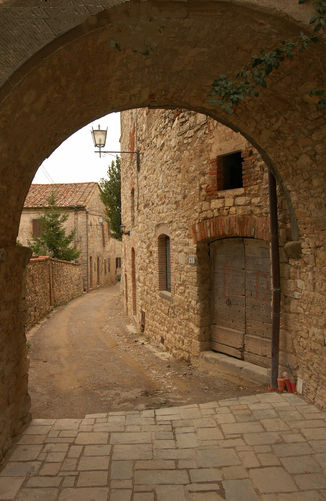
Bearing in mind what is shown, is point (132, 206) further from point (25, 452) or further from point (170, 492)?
point (170, 492)

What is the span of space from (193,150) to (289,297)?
10.1ft

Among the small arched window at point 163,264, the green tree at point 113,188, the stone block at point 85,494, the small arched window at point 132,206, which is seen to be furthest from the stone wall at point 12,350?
the green tree at point 113,188

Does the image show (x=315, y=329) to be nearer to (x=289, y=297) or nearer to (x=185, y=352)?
(x=289, y=297)

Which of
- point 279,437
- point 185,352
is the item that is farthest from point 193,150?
point 279,437

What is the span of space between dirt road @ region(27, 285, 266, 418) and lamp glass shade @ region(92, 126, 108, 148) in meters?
4.92

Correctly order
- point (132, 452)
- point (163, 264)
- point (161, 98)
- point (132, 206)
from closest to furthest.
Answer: point (132, 452) < point (161, 98) < point (163, 264) < point (132, 206)

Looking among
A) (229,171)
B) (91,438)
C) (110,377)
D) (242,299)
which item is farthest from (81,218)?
(91,438)

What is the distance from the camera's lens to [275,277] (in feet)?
14.8

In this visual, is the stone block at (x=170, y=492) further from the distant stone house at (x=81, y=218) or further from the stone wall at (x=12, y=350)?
the distant stone house at (x=81, y=218)

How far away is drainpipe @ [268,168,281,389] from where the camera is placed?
4449 millimetres

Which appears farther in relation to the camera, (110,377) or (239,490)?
(110,377)

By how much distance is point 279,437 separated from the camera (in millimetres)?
3240

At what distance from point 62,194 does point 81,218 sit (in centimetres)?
246

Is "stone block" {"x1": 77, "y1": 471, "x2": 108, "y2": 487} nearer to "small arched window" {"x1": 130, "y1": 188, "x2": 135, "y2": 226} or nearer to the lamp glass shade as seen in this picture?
the lamp glass shade
